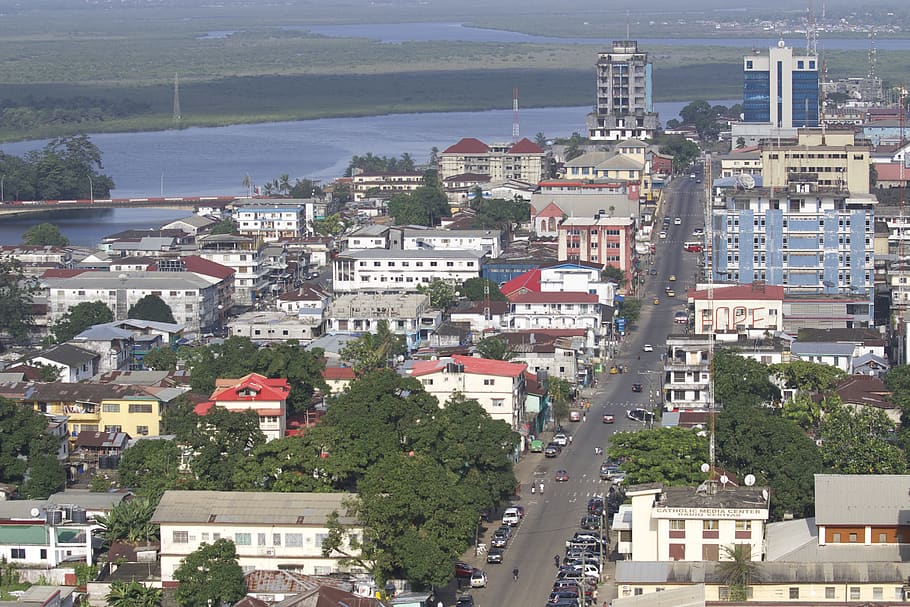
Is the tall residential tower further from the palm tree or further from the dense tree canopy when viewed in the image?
the palm tree

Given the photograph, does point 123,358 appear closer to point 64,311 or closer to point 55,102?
point 64,311

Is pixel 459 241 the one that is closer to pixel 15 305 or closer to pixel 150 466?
pixel 15 305

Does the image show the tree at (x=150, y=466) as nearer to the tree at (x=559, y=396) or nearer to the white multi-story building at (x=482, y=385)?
the white multi-story building at (x=482, y=385)

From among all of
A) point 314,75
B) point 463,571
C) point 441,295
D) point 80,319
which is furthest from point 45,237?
point 314,75

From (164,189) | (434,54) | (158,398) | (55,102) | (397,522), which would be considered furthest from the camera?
(434,54)

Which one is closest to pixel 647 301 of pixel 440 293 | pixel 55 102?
pixel 440 293

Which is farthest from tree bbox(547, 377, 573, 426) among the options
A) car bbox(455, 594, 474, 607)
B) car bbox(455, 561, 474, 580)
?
car bbox(455, 594, 474, 607)
